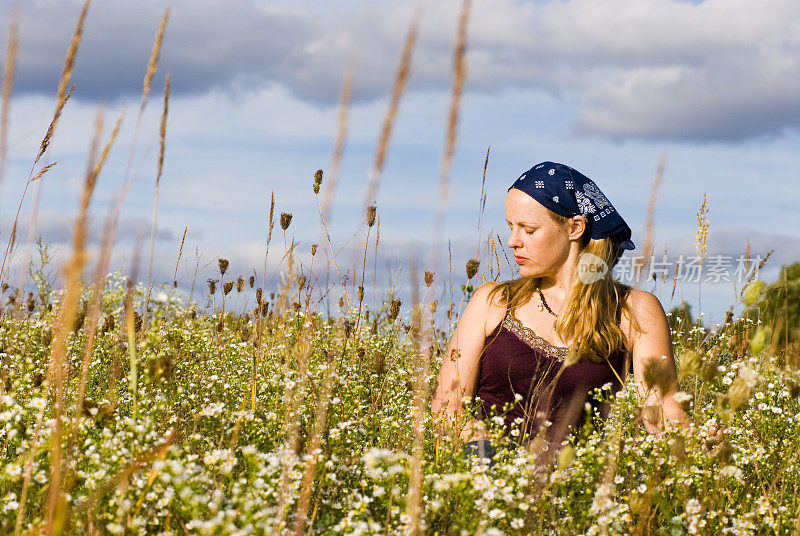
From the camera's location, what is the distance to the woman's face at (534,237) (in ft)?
13.2

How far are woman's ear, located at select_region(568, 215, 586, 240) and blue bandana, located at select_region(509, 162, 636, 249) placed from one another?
3cm

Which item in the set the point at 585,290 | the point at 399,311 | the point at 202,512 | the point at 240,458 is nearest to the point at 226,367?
the point at 399,311

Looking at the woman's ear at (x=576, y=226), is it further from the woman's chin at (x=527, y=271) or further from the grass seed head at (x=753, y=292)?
the grass seed head at (x=753, y=292)

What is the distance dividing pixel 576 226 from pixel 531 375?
0.82 m

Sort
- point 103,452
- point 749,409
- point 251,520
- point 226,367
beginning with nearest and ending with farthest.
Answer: point 251,520 < point 103,452 < point 749,409 < point 226,367

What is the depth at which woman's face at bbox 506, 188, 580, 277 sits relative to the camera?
4023 mm

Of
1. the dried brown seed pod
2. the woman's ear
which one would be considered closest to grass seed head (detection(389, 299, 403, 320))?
the woman's ear

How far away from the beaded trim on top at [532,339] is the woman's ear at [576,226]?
1.77 ft

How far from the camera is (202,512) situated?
2.26m

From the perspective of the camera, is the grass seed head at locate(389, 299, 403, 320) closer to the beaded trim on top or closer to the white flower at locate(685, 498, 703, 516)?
the beaded trim on top

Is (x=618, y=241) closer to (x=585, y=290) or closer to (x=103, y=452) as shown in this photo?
(x=585, y=290)

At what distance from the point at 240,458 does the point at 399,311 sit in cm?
266

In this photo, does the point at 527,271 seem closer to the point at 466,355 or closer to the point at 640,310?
the point at 466,355

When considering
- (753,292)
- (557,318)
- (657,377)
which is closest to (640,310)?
(557,318)
